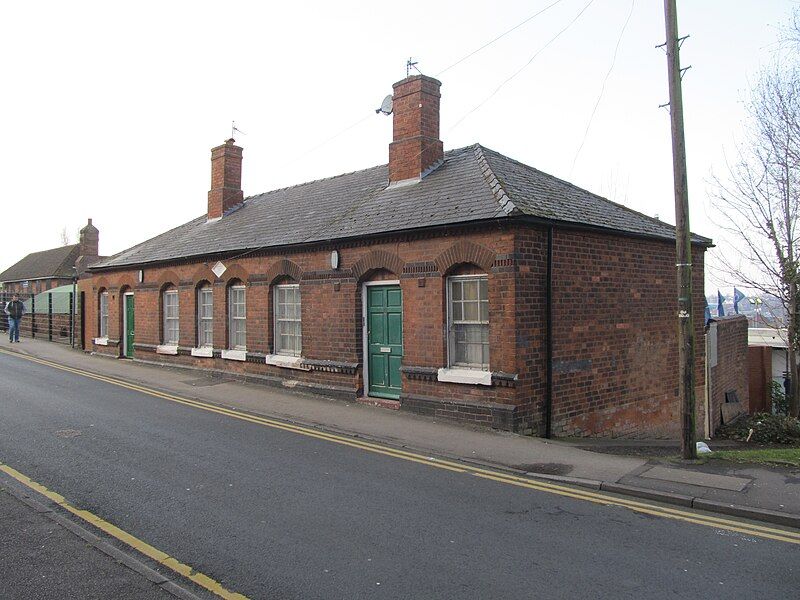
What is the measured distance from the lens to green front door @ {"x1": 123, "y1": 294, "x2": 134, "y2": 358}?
2128cm

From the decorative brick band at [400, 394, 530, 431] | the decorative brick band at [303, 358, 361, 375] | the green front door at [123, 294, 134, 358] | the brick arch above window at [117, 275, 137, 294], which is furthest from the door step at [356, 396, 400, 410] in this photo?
the green front door at [123, 294, 134, 358]

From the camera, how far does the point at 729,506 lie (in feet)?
19.9

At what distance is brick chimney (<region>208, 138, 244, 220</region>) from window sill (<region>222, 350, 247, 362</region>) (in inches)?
247

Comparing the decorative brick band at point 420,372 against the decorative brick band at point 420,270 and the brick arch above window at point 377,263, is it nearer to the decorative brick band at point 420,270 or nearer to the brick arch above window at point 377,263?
the decorative brick band at point 420,270

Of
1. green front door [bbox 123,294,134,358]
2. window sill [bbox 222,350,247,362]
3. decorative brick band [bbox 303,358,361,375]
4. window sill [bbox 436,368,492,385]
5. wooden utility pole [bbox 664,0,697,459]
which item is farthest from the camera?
green front door [bbox 123,294,134,358]

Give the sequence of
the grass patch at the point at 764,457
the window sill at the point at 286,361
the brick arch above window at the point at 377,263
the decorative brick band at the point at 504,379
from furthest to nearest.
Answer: the window sill at the point at 286,361, the brick arch above window at the point at 377,263, the decorative brick band at the point at 504,379, the grass patch at the point at 764,457

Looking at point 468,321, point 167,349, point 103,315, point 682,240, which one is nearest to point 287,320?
point 468,321

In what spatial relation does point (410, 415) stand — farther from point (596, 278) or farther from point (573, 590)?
point (573, 590)

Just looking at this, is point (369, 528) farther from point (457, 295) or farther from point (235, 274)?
point (235, 274)

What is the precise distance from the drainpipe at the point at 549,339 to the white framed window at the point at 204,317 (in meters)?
10.7

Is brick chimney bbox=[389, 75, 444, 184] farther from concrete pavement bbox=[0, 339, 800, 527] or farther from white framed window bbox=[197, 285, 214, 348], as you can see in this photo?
white framed window bbox=[197, 285, 214, 348]

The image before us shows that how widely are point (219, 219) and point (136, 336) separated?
492cm

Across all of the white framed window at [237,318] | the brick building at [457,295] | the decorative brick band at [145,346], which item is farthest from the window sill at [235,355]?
the decorative brick band at [145,346]

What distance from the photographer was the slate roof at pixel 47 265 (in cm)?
4016
